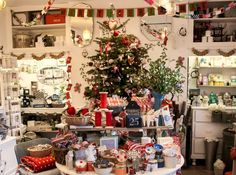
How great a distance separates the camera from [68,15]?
5199 mm

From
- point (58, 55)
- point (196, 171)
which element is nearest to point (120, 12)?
point (58, 55)

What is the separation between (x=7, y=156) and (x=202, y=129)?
3234mm

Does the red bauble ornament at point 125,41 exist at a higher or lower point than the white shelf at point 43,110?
higher

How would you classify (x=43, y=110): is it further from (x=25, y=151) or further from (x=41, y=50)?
(x=25, y=151)

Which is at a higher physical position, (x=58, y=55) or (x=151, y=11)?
(x=151, y=11)

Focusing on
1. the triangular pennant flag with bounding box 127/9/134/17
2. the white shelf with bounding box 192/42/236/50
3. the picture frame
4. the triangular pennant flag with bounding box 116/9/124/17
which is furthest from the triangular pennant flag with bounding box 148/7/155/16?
the picture frame

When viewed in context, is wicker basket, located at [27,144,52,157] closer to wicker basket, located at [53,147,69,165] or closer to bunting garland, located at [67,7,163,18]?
wicker basket, located at [53,147,69,165]

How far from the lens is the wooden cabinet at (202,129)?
488cm

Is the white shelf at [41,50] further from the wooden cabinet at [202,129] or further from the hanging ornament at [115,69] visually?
the wooden cabinet at [202,129]

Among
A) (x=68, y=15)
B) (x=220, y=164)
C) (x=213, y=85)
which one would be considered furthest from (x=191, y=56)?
(x=68, y=15)

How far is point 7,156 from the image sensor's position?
330 centimetres

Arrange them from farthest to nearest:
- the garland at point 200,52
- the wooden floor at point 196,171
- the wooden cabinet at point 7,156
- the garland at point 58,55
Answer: the garland at point 58,55, the garland at point 200,52, the wooden floor at point 196,171, the wooden cabinet at point 7,156

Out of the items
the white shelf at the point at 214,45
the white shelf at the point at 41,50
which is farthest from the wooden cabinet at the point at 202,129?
the white shelf at the point at 41,50

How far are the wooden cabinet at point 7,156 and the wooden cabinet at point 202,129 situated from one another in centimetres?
305
